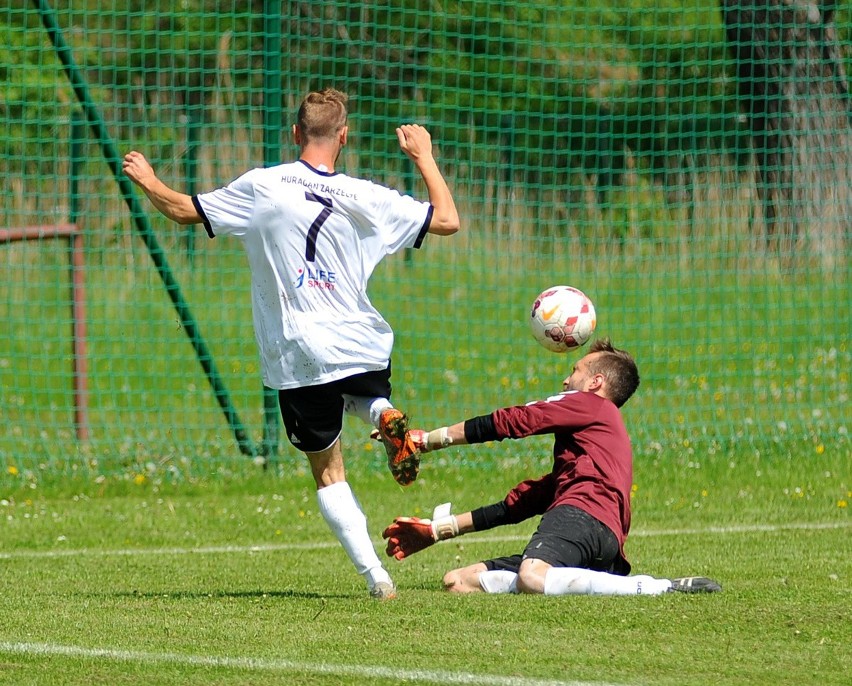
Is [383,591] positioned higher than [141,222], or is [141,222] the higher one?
[141,222]

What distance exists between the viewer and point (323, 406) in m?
6.07

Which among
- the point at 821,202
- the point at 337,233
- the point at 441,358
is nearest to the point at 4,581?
the point at 337,233

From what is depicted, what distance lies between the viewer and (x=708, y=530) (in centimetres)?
830

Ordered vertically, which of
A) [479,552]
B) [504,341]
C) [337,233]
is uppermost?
[337,233]

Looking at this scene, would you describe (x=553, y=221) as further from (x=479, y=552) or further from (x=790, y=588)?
(x=790, y=588)

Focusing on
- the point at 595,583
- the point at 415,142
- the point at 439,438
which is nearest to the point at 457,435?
the point at 439,438

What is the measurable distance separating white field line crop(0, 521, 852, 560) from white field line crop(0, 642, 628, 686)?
2.83 m

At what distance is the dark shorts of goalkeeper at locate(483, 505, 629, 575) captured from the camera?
19.9ft

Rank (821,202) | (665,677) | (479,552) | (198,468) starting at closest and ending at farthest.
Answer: (665,677)
(479,552)
(198,468)
(821,202)

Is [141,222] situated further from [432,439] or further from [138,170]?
[432,439]

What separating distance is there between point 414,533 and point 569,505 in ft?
2.26

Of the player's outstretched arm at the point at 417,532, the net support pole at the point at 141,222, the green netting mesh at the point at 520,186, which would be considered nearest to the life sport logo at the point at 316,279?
the player's outstretched arm at the point at 417,532

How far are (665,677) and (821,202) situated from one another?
8130 mm

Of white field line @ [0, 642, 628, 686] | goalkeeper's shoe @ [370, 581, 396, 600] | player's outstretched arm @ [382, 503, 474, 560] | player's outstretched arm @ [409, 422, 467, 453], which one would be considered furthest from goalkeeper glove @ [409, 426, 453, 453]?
white field line @ [0, 642, 628, 686]
